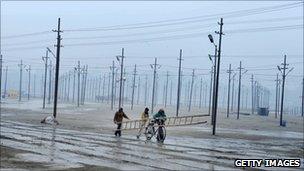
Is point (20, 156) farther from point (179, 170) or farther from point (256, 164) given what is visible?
point (256, 164)

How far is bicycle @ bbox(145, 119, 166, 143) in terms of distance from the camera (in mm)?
30156

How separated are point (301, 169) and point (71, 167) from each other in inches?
299

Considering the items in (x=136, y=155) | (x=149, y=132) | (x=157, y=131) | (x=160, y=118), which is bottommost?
(x=136, y=155)

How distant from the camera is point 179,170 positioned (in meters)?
16.7

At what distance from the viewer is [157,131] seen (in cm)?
3066

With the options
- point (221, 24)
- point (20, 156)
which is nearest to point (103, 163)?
point (20, 156)

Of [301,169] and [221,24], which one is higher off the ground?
[221,24]

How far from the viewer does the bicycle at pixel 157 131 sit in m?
30.2

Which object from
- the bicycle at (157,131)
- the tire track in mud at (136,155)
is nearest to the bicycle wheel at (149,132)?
the bicycle at (157,131)
